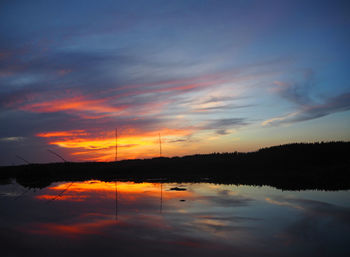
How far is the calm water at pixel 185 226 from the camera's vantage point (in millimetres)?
7684

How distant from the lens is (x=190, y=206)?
1349 centimetres

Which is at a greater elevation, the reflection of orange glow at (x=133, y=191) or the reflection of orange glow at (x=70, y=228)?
the reflection of orange glow at (x=133, y=191)

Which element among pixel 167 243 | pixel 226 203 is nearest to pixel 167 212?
pixel 226 203

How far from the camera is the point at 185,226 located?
9.90m

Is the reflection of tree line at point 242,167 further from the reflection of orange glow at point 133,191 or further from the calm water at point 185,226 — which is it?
the calm water at point 185,226

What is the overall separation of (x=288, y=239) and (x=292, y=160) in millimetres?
28941

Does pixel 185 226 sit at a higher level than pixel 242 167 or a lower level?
lower

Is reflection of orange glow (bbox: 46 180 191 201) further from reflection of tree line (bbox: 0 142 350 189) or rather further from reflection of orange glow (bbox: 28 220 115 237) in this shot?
reflection of tree line (bbox: 0 142 350 189)

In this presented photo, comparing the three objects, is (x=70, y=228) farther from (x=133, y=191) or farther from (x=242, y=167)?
(x=242, y=167)

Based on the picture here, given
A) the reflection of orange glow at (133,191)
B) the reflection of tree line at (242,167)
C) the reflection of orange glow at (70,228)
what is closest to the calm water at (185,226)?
the reflection of orange glow at (70,228)

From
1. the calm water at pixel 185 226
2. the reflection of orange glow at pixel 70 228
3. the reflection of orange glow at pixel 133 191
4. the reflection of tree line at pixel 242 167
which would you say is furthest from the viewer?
the reflection of tree line at pixel 242 167

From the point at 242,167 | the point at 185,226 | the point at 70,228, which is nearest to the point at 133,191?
the point at 70,228

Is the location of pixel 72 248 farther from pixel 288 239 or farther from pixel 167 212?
pixel 288 239

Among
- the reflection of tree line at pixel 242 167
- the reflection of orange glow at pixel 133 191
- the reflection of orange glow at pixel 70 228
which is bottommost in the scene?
the reflection of orange glow at pixel 70 228
